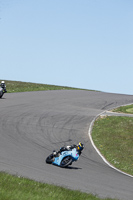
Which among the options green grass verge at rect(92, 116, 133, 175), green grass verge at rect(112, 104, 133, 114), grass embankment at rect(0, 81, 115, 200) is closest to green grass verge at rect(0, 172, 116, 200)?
grass embankment at rect(0, 81, 115, 200)

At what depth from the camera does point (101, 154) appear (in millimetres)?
21828

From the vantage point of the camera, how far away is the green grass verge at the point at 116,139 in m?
21.0

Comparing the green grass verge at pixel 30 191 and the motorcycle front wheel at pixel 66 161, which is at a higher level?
the motorcycle front wheel at pixel 66 161

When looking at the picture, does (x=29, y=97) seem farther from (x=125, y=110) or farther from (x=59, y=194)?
(x=59, y=194)

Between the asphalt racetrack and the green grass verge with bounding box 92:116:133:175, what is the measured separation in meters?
0.74

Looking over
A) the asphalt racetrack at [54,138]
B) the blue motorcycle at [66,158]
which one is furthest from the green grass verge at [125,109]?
the blue motorcycle at [66,158]

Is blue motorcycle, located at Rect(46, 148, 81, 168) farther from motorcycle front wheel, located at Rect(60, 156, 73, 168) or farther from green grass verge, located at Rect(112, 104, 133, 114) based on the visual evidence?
green grass verge, located at Rect(112, 104, 133, 114)

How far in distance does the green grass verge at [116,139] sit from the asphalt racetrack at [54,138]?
743mm

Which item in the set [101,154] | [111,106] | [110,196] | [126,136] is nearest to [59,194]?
[110,196]

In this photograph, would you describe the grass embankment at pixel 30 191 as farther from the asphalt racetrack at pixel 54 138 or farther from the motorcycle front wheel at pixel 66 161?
the motorcycle front wheel at pixel 66 161

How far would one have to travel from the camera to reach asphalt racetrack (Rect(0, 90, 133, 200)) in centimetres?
1398

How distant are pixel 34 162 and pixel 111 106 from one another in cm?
2319

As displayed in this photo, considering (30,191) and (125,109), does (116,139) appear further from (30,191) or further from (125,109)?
(30,191)

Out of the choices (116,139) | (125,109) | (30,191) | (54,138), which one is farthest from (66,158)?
(125,109)
